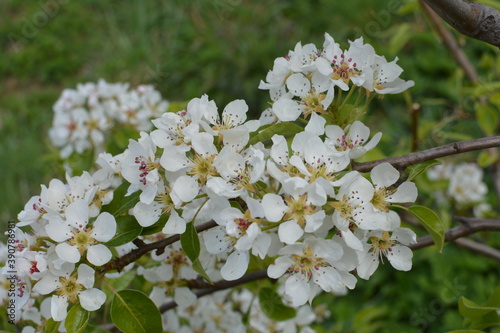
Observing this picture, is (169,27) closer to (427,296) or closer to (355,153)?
(427,296)

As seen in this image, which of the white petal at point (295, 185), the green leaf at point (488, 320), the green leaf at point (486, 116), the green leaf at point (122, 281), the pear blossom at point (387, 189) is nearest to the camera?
the white petal at point (295, 185)

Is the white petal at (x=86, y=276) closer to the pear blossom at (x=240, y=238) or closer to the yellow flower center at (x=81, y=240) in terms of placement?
the yellow flower center at (x=81, y=240)

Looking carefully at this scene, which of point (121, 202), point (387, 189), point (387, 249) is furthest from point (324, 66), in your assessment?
point (121, 202)

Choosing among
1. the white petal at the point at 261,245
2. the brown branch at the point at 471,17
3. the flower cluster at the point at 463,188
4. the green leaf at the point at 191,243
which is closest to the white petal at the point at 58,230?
the green leaf at the point at 191,243

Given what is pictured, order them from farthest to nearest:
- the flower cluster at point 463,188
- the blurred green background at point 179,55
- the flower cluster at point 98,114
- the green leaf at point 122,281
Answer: the blurred green background at point 179,55 → the flower cluster at point 463,188 → the flower cluster at point 98,114 → the green leaf at point 122,281

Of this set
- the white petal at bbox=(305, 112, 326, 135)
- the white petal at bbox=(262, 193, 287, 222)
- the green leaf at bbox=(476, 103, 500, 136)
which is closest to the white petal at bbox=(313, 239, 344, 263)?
the white petal at bbox=(262, 193, 287, 222)

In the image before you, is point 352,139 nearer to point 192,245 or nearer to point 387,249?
point 387,249
